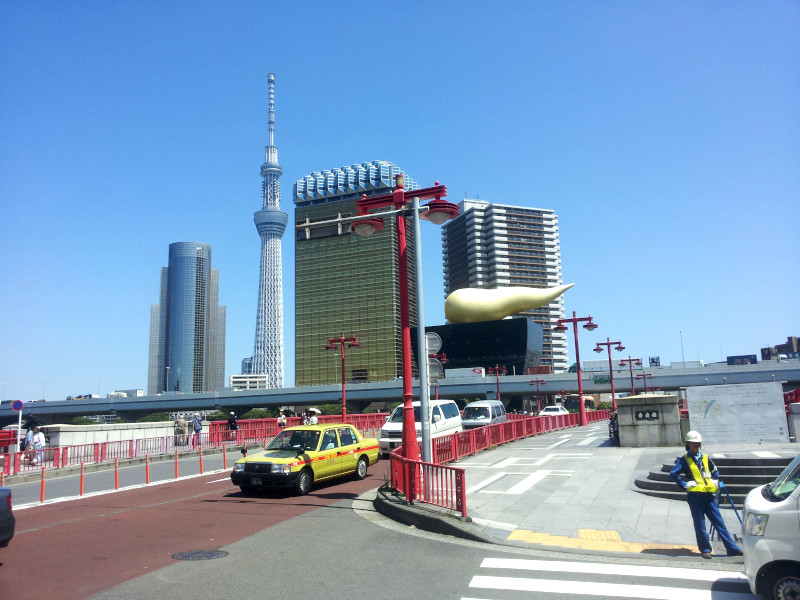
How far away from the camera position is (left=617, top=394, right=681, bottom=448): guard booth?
2055 centimetres

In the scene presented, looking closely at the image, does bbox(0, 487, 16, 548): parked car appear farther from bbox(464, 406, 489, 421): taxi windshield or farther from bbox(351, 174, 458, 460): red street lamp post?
bbox(464, 406, 489, 421): taxi windshield

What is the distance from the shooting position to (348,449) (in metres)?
16.5

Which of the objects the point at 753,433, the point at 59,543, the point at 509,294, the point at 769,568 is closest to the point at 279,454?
the point at 59,543

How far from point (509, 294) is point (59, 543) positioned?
92.2 metres

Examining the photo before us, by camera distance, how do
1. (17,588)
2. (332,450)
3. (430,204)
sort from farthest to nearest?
(332,450), (430,204), (17,588)

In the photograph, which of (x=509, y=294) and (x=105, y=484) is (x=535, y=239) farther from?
(x=105, y=484)

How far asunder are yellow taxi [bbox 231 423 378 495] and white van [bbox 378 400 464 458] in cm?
382

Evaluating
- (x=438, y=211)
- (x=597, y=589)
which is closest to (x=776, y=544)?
(x=597, y=589)

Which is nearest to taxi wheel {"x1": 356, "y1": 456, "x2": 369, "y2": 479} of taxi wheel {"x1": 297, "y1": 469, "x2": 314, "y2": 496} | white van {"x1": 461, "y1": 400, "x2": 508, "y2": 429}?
taxi wheel {"x1": 297, "y1": 469, "x2": 314, "y2": 496}

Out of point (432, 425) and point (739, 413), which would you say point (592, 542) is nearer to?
point (739, 413)

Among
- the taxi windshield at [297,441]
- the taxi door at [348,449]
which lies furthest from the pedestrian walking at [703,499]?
the taxi door at [348,449]

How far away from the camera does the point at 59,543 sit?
984 centimetres

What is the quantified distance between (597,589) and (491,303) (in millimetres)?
92623

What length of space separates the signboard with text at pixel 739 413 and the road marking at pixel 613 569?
424 inches
